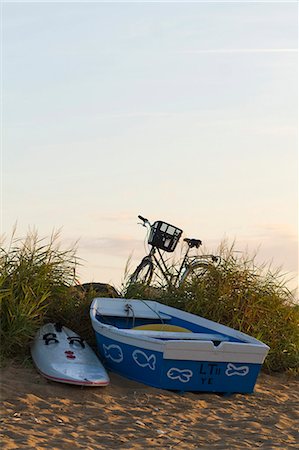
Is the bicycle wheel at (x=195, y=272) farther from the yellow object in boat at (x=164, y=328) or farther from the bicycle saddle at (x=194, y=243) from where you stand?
the yellow object in boat at (x=164, y=328)

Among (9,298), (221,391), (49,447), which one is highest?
(9,298)

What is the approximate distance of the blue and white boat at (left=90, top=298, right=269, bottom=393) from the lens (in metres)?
8.27

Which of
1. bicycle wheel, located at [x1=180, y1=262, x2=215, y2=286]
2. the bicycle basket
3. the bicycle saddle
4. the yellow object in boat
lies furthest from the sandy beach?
the bicycle basket

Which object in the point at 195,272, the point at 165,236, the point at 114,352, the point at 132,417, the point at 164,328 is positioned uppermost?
the point at 165,236

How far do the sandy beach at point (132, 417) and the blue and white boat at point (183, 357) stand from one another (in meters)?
0.11

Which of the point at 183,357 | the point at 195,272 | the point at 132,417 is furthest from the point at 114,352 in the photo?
the point at 195,272

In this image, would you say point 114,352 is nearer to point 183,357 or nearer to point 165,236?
point 183,357

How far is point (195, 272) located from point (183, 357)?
235cm

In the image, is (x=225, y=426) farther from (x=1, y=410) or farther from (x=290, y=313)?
(x=290, y=313)

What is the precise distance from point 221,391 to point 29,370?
2.00 m

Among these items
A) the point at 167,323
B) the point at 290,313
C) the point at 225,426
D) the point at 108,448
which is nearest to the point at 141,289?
the point at 167,323

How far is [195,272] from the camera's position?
34.4ft

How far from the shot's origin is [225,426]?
7.32 metres

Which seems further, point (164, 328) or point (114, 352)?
point (164, 328)
